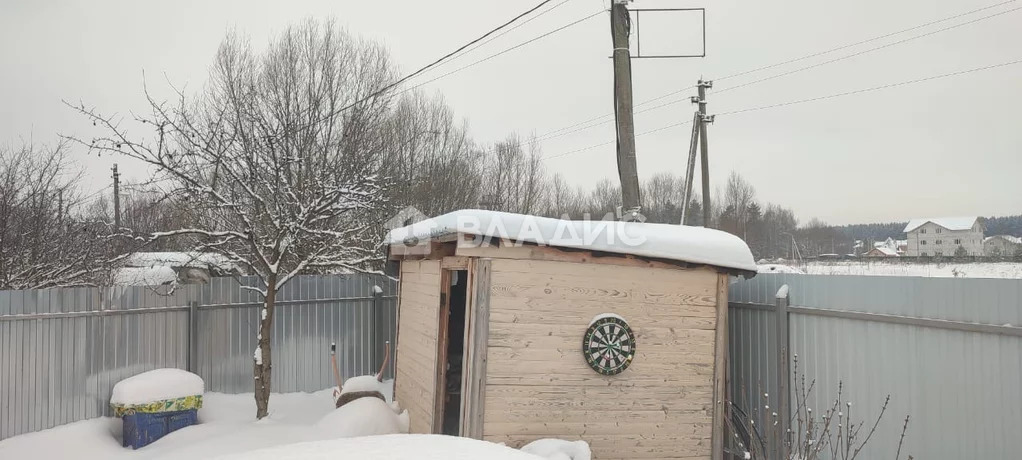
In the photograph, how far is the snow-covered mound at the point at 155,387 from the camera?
734 centimetres

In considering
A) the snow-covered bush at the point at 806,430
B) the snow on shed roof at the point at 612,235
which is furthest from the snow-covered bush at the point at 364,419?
the snow-covered bush at the point at 806,430

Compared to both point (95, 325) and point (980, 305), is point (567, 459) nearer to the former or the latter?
point (980, 305)

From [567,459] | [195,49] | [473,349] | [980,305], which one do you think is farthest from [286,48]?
[980,305]

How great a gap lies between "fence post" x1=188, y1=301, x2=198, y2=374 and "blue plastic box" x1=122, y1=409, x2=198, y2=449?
1359 mm

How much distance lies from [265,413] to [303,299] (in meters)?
2.25

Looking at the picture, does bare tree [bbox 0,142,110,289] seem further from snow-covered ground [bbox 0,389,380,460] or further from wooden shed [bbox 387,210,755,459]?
wooden shed [bbox 387,210,755,459]

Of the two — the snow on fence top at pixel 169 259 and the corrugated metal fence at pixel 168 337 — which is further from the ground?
the snow on fence top at pixel 169 259

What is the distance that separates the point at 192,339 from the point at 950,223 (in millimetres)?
47513

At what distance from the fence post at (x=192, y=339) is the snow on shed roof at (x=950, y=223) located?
147 ft

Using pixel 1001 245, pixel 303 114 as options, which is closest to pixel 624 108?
pixel 303 114

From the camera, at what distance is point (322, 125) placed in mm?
14992

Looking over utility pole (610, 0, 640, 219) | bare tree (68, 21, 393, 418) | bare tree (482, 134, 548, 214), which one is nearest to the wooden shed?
utility pole (610, 0, 640, 219)

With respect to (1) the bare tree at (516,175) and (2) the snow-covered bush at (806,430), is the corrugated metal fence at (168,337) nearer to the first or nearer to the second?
(2) the snow-covered bush at (806,430)

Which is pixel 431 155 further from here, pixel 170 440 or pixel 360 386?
pixel 170 440
